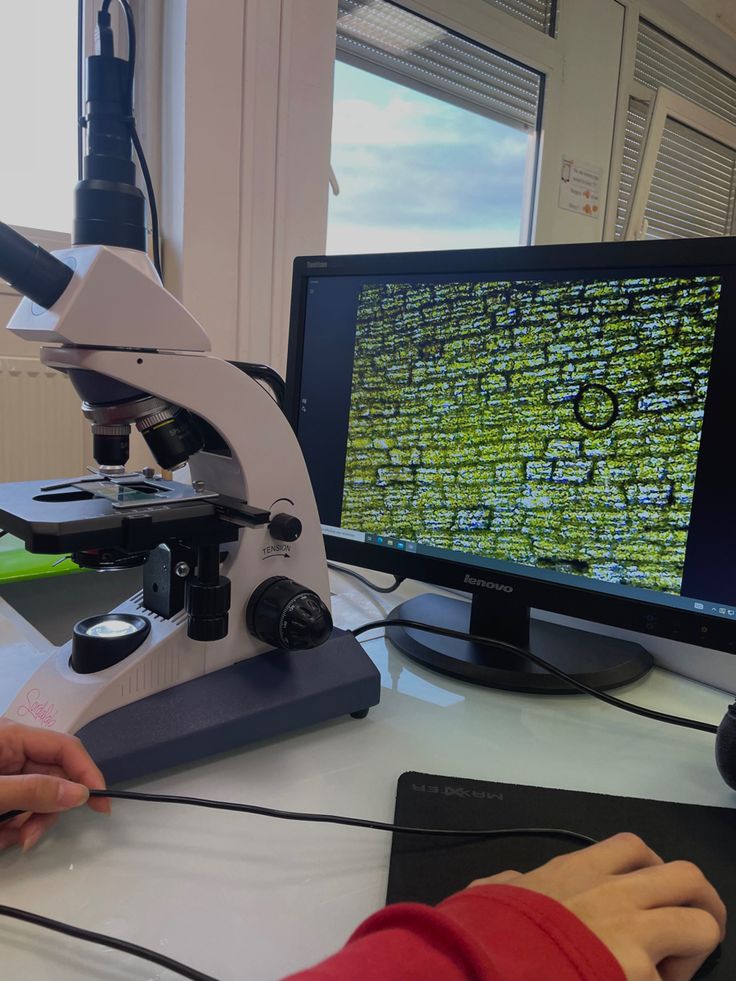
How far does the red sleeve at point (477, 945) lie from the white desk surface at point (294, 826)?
78 millimetres

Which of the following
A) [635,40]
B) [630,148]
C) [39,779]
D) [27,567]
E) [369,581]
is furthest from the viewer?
[630,148]

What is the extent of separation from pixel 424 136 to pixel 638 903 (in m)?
2.32

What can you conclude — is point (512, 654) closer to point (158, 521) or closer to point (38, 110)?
point (158, 521)

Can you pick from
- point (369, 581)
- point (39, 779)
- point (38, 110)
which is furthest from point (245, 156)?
point (39, 779)

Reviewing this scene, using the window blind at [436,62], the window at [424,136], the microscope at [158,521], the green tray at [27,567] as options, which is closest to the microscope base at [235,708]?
the microscope at [158,521]

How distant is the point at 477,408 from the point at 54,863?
53 cm

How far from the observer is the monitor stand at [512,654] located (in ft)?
2.31

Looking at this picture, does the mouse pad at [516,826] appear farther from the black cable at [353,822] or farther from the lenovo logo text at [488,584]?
the lenovo logo text at [488,584]

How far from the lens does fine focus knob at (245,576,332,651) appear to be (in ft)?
1.94

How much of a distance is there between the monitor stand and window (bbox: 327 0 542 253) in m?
1.20

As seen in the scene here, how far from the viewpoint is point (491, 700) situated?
27.0 inches

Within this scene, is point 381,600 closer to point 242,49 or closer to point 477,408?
point 477,408

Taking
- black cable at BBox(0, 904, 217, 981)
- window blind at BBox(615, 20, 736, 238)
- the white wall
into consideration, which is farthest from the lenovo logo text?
window blind at BBox(615, 20, 736, 238)

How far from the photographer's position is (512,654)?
2.44 feet
